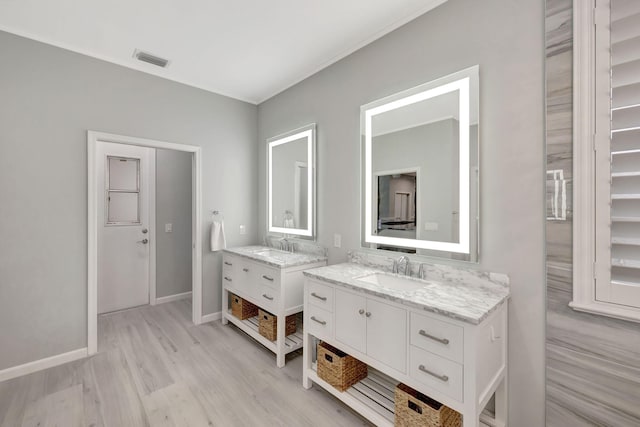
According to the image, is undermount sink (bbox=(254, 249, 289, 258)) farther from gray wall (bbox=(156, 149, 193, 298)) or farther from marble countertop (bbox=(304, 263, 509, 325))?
gray wall (bbox=(156, 149, 193, 298))

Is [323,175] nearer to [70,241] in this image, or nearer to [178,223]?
[70,241]

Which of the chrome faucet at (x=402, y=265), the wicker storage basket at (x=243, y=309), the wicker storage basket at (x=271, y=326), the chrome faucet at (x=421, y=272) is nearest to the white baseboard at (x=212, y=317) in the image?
the wicker storage basket at (x=243, y=309)

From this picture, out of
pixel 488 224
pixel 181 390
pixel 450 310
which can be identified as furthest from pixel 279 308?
pixel 488 224

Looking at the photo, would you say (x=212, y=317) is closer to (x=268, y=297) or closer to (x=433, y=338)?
(x=268, y=297)

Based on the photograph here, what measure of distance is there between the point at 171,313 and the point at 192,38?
10.1 ft

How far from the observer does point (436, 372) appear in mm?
1352

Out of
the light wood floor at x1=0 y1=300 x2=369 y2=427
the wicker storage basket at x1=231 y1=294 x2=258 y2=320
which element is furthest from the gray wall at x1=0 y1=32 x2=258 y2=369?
the wicker storage basket at x1=231 y1=294 x2=258 y2=320

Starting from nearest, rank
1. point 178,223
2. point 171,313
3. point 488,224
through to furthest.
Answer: point 488,224 → point 171,313 → point 178,223

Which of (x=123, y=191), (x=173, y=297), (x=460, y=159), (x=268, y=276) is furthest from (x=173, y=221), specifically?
(x=460, y=159)

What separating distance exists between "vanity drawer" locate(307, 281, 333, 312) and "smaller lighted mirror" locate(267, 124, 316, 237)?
2.72 ft

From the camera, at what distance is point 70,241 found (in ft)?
8.02

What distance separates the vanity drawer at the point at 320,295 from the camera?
74.7 inches

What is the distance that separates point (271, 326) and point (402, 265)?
4.33ft

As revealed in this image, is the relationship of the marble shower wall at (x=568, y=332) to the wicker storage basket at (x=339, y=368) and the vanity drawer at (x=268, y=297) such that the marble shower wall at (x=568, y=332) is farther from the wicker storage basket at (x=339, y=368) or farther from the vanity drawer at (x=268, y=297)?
the vanity drawer at (x=268, y=297)
